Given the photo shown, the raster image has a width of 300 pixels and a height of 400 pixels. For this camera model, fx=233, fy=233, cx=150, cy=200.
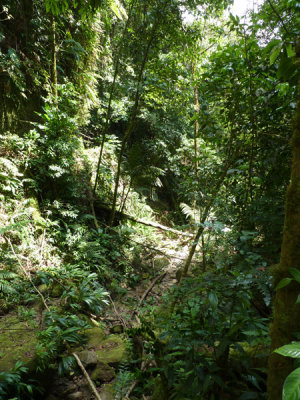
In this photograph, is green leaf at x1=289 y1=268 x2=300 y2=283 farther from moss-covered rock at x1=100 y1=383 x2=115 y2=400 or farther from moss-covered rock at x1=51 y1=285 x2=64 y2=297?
moss-covered rock at x1=51 y1=285 x2=64 y2=297

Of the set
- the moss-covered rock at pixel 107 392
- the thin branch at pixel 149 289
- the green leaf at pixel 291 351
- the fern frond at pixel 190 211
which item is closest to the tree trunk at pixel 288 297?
the green leaf at pixel 291 351

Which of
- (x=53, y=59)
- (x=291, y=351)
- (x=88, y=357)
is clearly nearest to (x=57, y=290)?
(x=88, y=357)

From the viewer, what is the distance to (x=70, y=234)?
4.86m

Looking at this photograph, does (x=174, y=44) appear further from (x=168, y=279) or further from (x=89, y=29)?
(x=168, y=279)

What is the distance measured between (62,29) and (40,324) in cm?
673

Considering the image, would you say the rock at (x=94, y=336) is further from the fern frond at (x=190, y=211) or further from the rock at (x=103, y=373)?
the fern frond at (x=190, y=211)

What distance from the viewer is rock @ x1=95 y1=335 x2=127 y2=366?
2.79m

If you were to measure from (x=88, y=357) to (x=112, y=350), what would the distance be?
1.15 ft

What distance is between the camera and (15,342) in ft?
9.01

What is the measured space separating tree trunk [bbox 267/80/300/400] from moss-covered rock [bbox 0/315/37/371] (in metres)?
2.45

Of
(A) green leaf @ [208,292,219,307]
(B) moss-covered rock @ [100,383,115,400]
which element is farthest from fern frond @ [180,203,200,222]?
(A) green leaf @ [208,292,219,307]

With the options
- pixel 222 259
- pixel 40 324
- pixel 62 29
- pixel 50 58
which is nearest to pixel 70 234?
pixel 40 324

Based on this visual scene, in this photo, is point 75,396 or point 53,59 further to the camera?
point 53,59

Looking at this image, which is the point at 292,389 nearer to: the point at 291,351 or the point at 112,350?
the point at 291,351
